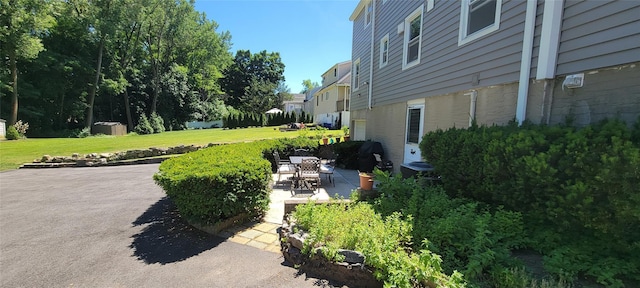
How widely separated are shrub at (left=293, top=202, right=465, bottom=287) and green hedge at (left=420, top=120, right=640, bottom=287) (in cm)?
111

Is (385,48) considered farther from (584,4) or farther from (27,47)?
(27,47)

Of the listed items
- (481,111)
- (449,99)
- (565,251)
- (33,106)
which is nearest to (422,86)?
(449,99)

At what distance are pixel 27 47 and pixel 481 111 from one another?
2945 centimetres

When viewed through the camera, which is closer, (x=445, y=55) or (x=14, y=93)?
(x=445, y=55)

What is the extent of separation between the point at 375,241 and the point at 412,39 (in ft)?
22.2

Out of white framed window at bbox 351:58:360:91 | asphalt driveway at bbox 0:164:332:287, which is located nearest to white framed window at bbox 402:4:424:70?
white framed window at bbox 351:58:360:91

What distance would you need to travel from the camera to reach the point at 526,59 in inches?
157

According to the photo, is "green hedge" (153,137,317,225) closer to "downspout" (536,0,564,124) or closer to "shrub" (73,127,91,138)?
"downspout" (536,0,564,124)

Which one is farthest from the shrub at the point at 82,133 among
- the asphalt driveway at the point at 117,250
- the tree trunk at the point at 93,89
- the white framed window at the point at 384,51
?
the white framed window at the point at 384,51

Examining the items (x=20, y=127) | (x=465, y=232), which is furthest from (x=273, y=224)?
(x=20, y=127)

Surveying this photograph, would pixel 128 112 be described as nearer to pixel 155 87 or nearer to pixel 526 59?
pixel 155 87

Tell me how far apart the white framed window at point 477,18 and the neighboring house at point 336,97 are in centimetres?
1885

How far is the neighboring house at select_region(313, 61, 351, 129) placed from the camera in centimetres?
2714

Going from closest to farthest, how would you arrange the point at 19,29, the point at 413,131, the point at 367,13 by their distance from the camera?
1. the point at 413,131
2. the point at 367,13
3. the point at 19,29
